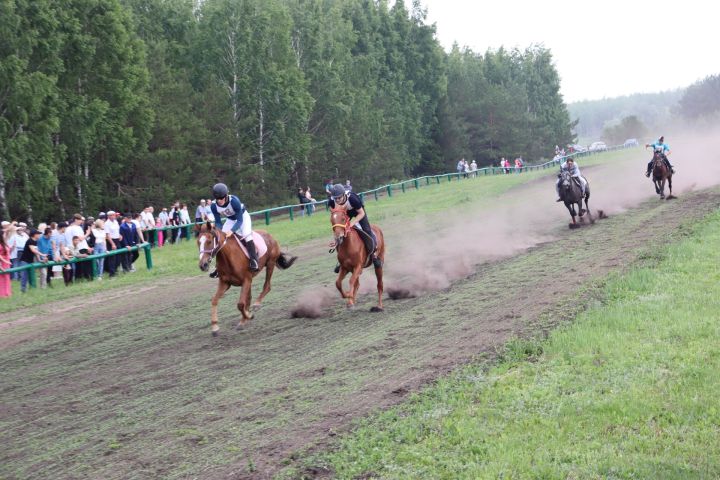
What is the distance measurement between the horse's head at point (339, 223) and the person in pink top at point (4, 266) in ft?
35.0

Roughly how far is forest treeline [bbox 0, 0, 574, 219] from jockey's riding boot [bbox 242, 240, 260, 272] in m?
23.1

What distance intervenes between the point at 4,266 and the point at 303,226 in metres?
A: 16.1

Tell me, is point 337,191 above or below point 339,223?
above

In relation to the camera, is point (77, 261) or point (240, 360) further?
point (77, 261)

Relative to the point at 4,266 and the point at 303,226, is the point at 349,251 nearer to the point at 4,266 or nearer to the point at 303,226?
the point at 4,266

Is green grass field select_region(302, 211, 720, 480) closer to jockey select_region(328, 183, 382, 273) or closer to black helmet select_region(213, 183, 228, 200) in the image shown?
jockey select_region(328, 183, 382, 273)

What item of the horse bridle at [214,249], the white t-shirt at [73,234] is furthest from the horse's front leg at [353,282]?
the white t-shirt at [73,234]

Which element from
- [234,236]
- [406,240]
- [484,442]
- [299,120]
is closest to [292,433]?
[484,442]

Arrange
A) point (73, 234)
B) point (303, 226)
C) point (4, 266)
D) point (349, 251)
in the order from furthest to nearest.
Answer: point (303, 226)
point (73, 234)
point (4, 266)
point (349, 251)

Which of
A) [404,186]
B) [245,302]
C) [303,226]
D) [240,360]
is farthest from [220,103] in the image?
[240,360]

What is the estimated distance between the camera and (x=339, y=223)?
13.5m

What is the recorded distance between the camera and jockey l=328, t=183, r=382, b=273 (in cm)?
1370

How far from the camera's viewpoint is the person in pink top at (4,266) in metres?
19.6

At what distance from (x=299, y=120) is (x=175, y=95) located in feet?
33.5
